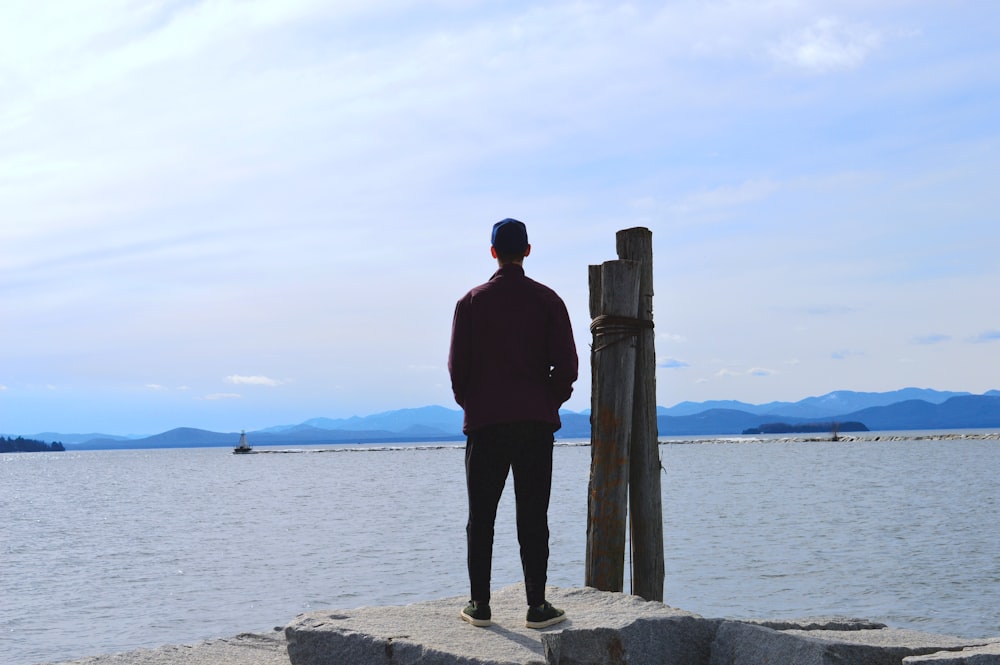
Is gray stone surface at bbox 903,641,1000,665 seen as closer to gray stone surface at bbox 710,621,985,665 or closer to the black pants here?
gray stone surface at bbox 710,621,985,665

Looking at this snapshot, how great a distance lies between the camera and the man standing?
6477 mm

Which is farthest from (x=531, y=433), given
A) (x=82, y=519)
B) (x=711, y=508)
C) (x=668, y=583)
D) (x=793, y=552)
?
(x=82, y=519)

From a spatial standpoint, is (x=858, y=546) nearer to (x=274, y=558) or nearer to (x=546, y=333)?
(x=274, y=558)

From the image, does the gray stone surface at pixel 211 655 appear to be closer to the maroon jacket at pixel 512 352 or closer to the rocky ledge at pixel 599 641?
the rocky ledge at pixel 599 641

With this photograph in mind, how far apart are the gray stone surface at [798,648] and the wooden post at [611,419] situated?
2.00 m

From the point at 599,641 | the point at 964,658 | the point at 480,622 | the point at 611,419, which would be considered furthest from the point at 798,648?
the point at 611,419

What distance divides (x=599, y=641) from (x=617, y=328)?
301 cm

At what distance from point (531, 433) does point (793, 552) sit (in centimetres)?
2087

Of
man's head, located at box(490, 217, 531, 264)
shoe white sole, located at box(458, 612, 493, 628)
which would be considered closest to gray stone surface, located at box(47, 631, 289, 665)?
shoe white sole, located at box(458, 612, 493, 628)

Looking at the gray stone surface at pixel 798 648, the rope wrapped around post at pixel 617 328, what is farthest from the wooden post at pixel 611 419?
the gray stone surface at pixel 798 648

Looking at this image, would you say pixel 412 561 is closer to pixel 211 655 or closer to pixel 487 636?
pixel 211 655

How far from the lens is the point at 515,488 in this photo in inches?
256

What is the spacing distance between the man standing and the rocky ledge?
1.37ft

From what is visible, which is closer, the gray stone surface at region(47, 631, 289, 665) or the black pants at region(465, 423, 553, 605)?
the black pants at region(465, 423, 553, 605)
